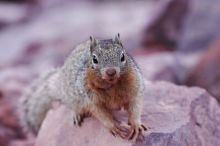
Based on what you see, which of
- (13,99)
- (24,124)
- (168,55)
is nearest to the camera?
(24,124)

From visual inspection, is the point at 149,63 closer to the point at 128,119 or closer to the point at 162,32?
the point at 162,32

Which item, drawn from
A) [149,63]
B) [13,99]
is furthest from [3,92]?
[149,63]

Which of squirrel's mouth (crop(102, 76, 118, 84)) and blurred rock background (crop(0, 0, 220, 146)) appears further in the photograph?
blurred rock background (crop(0, 0, 220, 146))

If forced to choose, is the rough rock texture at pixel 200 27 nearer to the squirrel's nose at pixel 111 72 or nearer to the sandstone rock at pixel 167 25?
the sandstone rock at pixel 167 25

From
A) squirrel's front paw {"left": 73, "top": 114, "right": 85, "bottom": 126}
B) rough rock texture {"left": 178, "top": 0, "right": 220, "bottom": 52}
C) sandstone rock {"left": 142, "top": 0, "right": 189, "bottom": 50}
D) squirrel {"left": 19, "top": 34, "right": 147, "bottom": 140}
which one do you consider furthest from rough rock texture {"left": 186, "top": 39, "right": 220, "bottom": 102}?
squirrel's front paw {"left": 73, "top": 114, "right": 85, "bottom": 126}

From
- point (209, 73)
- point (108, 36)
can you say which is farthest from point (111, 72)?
point (108, 36)

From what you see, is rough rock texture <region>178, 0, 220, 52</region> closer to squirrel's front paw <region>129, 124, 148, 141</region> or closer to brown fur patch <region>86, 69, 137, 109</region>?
brown fur patch <region>86, 69, 137, 109</region>
